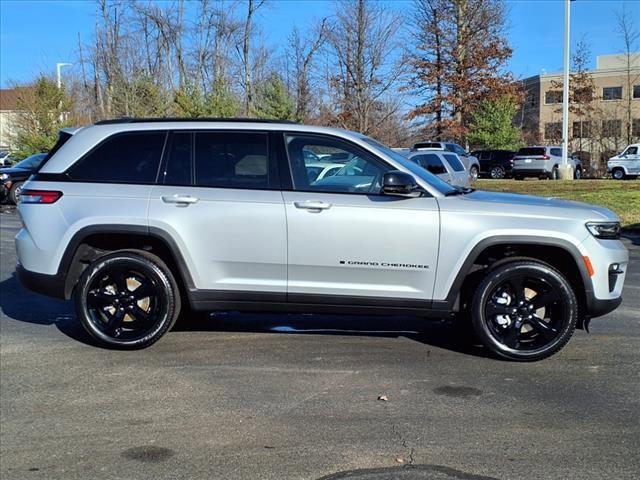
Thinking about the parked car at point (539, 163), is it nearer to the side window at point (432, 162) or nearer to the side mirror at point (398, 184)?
the side window at point (432, 162)

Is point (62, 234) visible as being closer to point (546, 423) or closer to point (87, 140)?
point (87, 140)

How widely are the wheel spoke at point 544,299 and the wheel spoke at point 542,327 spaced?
0.10 meters

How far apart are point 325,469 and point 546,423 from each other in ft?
4.92

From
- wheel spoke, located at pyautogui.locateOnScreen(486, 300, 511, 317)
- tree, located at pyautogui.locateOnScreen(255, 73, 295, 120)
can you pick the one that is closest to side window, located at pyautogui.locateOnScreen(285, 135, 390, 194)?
wheel spoke, located at pyautogui.locateOnScreen(486, 300, 511, 317)

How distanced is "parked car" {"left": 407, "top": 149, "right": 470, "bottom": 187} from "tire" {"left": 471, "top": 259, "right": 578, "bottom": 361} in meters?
13.2

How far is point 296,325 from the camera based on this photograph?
6.49 meters

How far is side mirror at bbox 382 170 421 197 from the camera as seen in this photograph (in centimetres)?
505

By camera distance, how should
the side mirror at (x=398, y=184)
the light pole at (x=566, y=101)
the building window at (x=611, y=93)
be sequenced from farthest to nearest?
the building window at (x=611, y=93) → the light pole at (x=566, y=101) → the side mirror at (x=398, y=184)

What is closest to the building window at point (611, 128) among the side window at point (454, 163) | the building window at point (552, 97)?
the building window at point (552, 97)

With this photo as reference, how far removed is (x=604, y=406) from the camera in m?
4.36

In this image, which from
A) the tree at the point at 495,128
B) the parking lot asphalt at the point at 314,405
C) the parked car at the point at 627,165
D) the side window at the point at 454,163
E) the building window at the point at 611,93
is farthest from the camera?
the building window at the point at 611,93

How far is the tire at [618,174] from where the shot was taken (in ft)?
109

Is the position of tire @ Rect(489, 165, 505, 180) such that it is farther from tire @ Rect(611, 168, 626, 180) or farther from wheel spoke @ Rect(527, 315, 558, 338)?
wheel spoke @ Rect(527, 315, 558, 338)

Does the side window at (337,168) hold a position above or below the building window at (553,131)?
below
